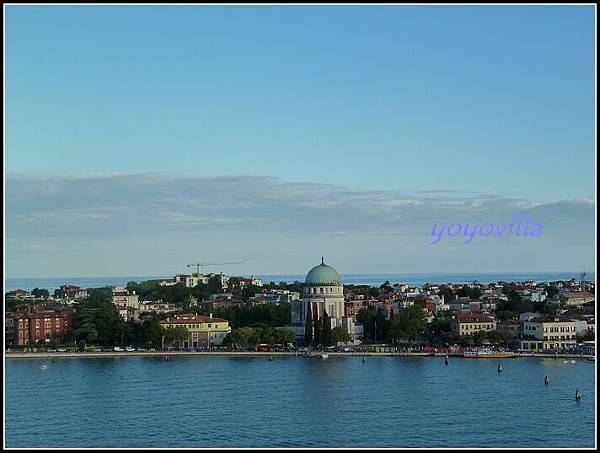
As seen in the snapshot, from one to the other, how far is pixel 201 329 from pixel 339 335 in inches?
137

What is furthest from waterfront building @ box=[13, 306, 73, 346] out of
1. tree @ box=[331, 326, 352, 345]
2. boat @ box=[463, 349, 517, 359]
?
boat @ box=[463, 349, 517, 359]

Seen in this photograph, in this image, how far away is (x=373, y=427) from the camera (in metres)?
12.3

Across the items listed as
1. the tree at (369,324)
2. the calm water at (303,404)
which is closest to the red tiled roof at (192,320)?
the tree at (369,324)

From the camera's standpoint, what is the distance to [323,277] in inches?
1051

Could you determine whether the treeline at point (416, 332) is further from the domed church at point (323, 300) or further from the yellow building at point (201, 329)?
the yellow building at point (201, 329)

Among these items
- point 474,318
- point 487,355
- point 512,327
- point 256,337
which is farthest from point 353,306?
point 487,355

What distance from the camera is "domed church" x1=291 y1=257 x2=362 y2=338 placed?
26.1 m

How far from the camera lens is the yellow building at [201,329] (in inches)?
1009

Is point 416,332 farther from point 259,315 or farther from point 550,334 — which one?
point 259,315

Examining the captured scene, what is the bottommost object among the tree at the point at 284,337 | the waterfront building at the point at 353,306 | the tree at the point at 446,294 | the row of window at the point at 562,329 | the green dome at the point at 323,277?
the tree at the point at 284,337

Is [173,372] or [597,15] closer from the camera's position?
[597,15]

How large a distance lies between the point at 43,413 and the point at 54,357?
9.19 metres

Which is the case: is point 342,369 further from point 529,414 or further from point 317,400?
point 529,414

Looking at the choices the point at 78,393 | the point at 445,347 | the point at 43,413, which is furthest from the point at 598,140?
Answer: the point at 445,347
